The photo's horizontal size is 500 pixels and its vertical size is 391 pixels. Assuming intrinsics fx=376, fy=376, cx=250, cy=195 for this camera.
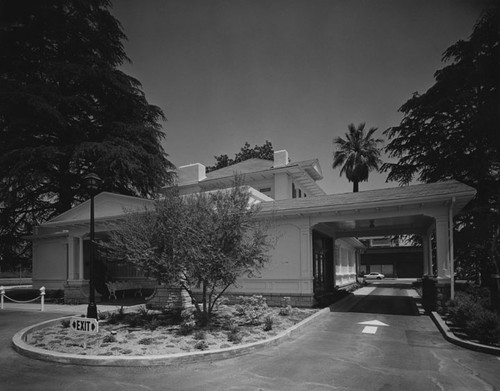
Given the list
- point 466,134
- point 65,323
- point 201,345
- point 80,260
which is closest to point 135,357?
point 201,345

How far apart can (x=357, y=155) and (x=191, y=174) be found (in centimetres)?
1932

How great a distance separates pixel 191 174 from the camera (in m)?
32.0

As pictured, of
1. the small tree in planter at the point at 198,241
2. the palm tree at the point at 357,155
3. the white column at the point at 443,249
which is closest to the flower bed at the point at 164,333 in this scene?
the small tree in planter at the point at 198,241

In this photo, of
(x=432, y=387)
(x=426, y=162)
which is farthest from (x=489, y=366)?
(x=426, y=162)

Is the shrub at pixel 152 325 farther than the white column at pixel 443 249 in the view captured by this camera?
No

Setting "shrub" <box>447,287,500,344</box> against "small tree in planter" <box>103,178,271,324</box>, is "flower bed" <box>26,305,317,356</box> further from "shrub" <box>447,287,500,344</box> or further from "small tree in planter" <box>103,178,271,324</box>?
"shrub" <box>447,287,500,344</box>

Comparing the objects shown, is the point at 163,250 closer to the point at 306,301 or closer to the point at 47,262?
the point at 306,301

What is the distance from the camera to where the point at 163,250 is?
429 inches

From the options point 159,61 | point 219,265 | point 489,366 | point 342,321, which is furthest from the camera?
point 159,61

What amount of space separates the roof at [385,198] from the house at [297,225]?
0.11 ft

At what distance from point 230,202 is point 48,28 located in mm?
23706

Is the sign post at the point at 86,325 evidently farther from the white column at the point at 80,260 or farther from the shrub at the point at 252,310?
the white column at the point at 80,260

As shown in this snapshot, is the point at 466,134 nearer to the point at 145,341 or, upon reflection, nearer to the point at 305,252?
the point at 305,252

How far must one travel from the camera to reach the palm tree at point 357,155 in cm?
4084
